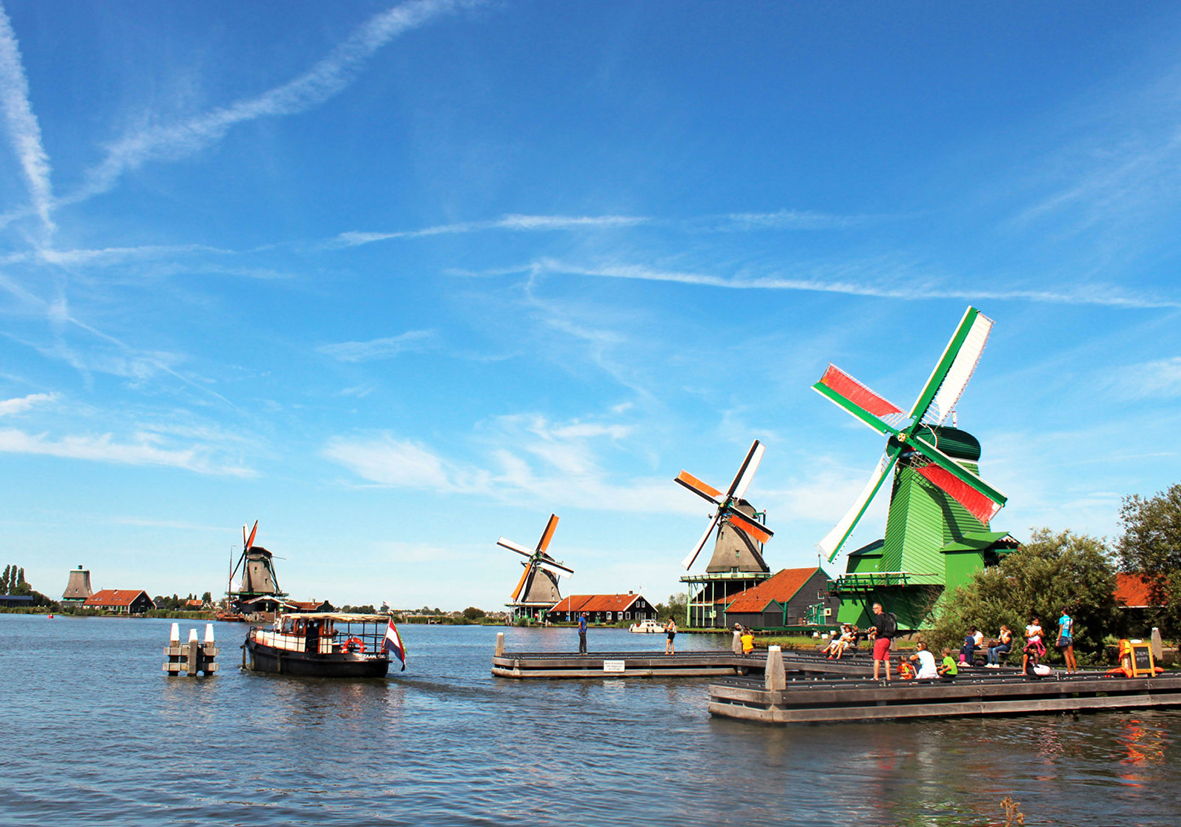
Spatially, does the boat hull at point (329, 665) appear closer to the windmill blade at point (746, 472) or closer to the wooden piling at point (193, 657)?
the wooden piling at point (193, 657)

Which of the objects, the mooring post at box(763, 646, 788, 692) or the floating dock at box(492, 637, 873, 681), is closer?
the mooring post at box(763, 646, 788, 692)

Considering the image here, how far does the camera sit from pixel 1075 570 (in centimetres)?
3816

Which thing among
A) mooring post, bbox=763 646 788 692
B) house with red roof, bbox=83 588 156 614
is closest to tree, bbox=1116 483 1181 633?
mooring post, bbox=763 646 788 692

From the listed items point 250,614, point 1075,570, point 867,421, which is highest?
point 867,421

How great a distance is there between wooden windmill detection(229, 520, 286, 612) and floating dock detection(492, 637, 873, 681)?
326ft

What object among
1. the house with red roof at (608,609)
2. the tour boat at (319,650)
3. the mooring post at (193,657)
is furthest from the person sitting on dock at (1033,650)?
the house with red roof at (608,609)

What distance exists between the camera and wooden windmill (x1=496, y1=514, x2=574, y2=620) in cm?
12512

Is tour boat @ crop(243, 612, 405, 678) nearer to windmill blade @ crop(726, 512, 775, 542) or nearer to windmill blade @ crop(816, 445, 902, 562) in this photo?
windmill blade @ crop(816, 445, 902, 562)

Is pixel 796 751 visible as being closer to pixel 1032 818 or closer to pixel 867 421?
pixel 1032 818

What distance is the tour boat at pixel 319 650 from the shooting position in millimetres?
39531

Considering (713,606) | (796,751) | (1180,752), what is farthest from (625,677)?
(713,606)

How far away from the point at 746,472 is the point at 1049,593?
54649 millimetres

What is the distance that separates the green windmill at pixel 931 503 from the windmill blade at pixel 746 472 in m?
37.0

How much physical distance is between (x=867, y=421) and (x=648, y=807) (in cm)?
4293
